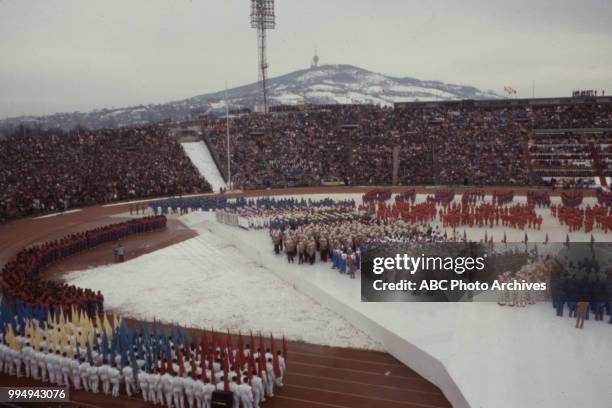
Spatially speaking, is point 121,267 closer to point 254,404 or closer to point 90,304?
point 90,304

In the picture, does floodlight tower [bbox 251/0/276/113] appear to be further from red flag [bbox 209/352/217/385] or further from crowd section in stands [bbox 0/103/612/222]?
red flag [bbox 209/352/217/385]

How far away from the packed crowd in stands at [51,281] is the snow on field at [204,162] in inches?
650

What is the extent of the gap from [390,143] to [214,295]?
109 ft

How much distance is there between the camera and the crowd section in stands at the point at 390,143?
41.2 metres

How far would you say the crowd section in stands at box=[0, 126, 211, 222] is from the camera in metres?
33.2

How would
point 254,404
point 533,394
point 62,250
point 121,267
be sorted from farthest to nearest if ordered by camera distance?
point 62,250
point 121,267
point 254,404
point 533,394

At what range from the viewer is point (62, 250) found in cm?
2062

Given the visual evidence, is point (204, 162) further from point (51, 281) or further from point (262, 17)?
point (51, 281)

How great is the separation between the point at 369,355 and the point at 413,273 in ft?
11.1

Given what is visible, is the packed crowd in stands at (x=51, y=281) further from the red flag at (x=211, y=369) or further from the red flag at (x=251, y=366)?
the red flag at (x=251, y=366)

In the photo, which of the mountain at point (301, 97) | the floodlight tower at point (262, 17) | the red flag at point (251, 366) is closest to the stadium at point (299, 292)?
the red flag at point (251, 366)

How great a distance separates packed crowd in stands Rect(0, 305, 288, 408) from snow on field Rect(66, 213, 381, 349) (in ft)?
9.37

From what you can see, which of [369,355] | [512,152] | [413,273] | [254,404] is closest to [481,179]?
[512,152]

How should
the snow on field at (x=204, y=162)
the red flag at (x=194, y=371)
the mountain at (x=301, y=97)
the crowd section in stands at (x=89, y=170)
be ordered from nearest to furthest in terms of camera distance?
the red flag at (x=194, y=371), the crowd section in stands at (x=89, y=170), the snow on field at (x=204, y=162), the mountain at (x=301, y=97)
